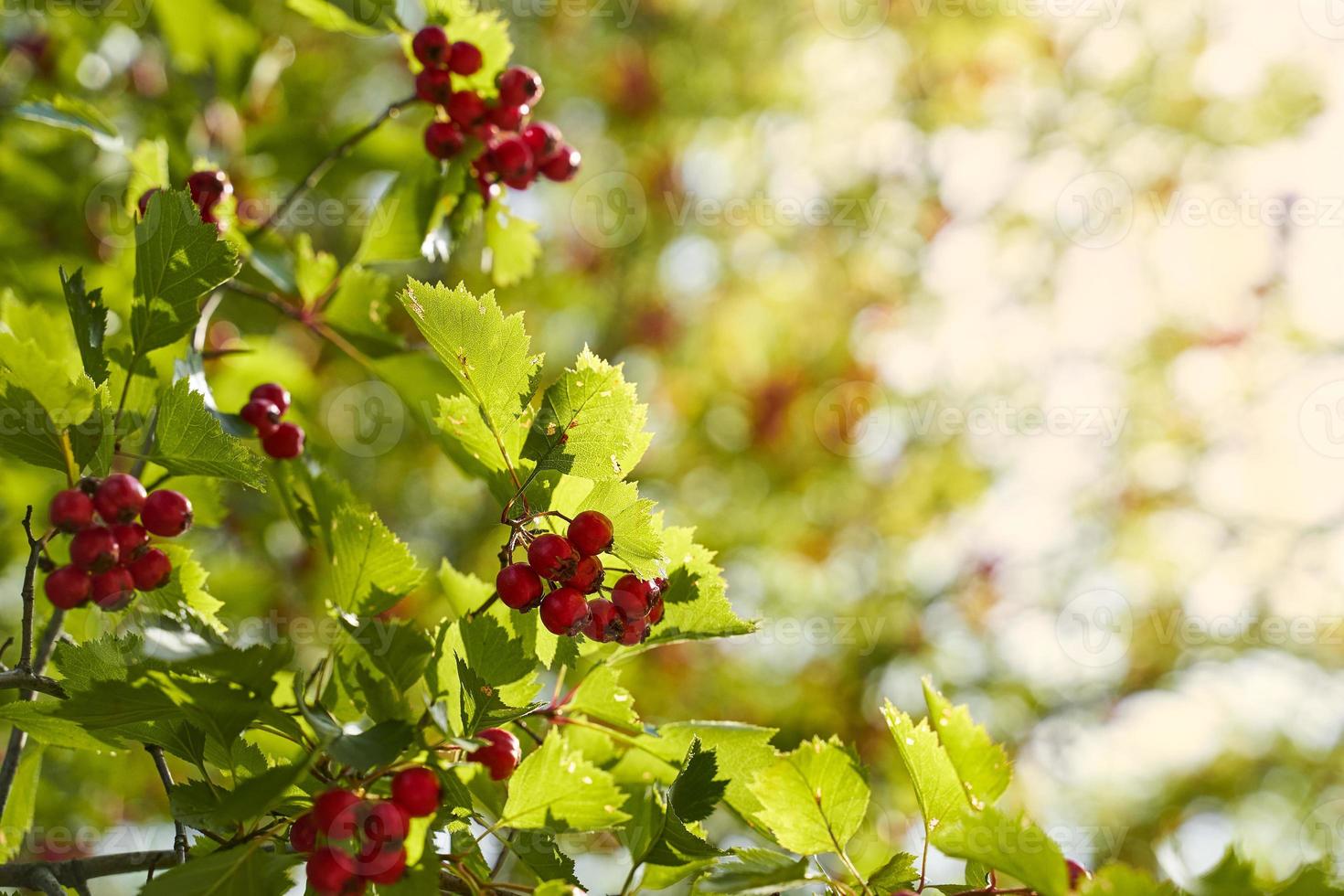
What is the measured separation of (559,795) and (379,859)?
20cm

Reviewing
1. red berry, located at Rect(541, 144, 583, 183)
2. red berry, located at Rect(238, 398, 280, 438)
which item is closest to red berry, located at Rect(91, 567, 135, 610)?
red berry, located at Rect(238, 398, 280, 438)

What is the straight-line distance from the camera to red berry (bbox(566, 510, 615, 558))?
1.11 meters

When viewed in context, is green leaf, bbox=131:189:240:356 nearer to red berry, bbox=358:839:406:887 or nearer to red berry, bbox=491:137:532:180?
red berry, bbox=491:137:532:180

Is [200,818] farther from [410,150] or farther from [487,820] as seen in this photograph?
[410,150]

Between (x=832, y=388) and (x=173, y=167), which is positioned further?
(x=832, y=388)

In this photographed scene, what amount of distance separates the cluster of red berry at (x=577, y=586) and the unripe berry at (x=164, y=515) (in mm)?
Result: 425

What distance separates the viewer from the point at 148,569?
3.87 ft

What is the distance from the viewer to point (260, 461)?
3.69ft

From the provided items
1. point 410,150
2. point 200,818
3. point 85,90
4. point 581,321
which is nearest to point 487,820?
point 200,818

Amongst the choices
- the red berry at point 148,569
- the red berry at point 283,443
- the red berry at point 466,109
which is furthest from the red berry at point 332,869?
the red berry at point 466,109

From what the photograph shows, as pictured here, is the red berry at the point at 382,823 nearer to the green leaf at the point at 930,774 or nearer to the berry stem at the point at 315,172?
the green leaf at the point at 930,774

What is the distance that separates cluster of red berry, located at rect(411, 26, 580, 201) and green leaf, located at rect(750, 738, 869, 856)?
41.5 inches

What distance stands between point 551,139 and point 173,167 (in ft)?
2.44

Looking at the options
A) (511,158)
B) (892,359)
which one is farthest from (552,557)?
(892,359)
